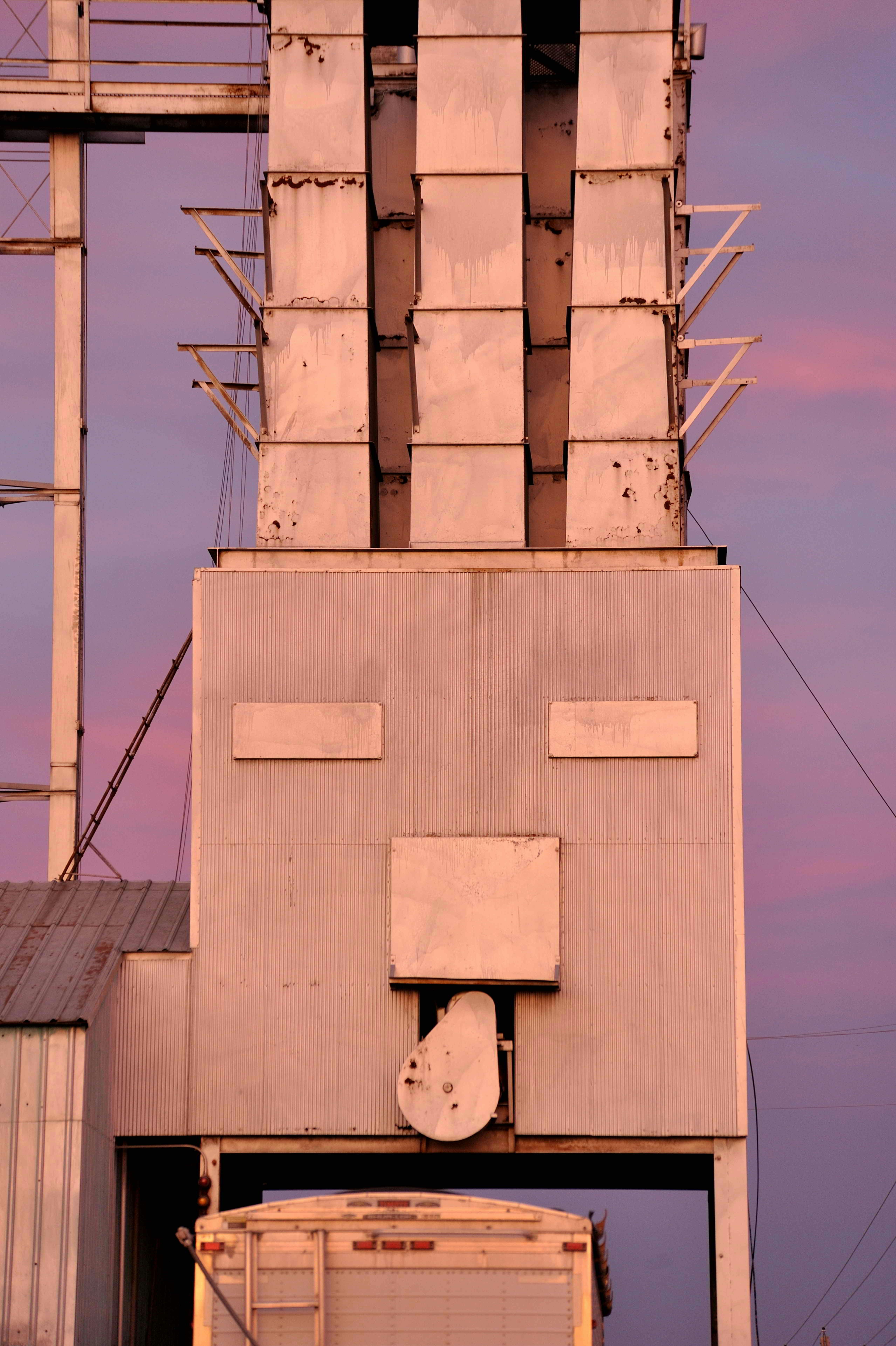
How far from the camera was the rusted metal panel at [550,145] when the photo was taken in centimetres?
3497

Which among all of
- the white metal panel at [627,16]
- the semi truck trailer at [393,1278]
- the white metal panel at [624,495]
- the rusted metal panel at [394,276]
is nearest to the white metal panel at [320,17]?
the rusted metal panel at [394,276]

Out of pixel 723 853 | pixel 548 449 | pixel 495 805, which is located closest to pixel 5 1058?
pixel 495 805

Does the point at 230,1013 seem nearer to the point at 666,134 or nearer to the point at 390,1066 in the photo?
the point at 390,1066

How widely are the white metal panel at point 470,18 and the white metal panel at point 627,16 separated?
123cm

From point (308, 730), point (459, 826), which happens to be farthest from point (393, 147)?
point (459, 826)

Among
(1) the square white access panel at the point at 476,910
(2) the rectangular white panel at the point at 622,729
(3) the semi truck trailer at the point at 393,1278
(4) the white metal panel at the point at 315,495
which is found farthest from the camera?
(4) the white metal panel at the point at 315,495

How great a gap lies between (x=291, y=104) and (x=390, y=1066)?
54.3 feet

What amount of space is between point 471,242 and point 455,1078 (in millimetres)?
14008

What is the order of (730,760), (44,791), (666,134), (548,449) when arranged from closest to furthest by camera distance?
1. (730,760)
2. (666,134)
3. (548,449)
4. (44,791)

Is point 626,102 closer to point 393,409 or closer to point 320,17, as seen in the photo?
point 320,17

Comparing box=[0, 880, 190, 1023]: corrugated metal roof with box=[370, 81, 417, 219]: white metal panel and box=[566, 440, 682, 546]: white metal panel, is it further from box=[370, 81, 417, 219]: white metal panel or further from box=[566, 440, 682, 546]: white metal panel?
box=[370, 81, 417, 219]: white metal panel

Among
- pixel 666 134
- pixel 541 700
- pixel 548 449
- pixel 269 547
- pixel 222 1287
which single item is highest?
pixel 666 134

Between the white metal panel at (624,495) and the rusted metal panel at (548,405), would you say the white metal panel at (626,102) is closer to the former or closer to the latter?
the rusted metal panel at (548,405)

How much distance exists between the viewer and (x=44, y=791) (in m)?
38.2
